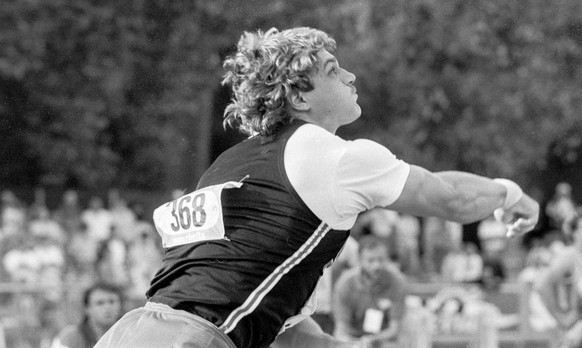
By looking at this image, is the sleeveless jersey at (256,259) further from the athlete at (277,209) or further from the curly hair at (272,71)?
the curly hair at (272,71)

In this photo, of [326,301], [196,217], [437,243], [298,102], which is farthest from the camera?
[437,243]

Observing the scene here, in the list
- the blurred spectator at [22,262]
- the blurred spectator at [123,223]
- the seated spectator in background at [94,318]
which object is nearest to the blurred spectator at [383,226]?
the blurred spectator at [123,223]

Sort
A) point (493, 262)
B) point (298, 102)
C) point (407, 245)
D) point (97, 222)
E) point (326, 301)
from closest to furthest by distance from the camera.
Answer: point (298, 102) < point (326, 301) < point (493, 262) < point (97, 222) < point (407, 245)

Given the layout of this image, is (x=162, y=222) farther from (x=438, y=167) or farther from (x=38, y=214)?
(x=438, y=167)

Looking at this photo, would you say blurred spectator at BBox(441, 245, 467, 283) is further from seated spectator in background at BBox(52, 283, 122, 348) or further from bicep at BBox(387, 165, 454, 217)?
bicep at BBox(387, 165, 454, 217)

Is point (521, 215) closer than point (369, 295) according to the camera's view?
Yes

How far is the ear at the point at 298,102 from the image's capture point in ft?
→ 13.8

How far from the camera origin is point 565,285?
1059 cm

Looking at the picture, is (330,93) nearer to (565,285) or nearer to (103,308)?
(103,308)

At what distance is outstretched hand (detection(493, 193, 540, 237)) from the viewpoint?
13.7 feet

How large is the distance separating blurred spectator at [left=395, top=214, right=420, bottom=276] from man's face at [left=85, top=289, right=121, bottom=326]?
35.6ft

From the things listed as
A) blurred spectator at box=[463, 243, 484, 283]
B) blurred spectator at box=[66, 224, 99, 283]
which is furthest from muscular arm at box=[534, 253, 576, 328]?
blurred spectator at box=[66, 224, 99, 283]

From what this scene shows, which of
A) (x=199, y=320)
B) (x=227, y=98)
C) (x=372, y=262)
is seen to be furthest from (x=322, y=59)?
(x=227, y=98)

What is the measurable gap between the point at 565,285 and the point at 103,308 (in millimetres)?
4427
